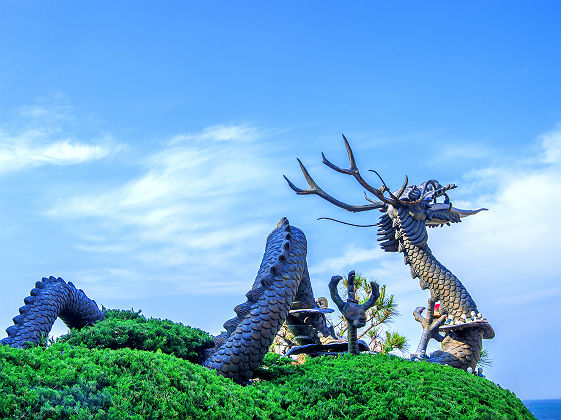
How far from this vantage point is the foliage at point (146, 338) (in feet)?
19.4

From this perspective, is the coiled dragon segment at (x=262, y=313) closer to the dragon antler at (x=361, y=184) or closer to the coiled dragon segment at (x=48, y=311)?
the coiled dragon segment at (x=48, y=311)

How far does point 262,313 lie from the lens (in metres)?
5.73

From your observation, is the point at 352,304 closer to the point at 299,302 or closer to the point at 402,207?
the point at 299,302

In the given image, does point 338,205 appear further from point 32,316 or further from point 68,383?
point 68,383

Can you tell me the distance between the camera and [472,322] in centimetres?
807

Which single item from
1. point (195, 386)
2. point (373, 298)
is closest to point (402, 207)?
point (373, 298)

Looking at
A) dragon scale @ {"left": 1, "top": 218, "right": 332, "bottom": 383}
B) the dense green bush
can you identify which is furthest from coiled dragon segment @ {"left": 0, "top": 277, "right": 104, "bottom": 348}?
the dense green bush

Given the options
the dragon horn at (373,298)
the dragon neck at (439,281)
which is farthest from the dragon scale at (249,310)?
the dragon neck at (439,281)

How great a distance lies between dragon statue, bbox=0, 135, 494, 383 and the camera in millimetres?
5723

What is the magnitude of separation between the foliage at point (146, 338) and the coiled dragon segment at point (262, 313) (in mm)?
218

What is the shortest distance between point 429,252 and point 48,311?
5615mm

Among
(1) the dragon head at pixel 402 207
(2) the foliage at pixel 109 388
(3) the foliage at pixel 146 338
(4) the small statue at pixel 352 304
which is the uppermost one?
(1) the dragon head at pixel 402 207

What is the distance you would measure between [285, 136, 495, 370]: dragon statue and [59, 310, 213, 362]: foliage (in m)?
3.44

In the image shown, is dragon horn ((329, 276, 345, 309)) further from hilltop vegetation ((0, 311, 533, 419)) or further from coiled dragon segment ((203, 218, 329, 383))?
hilltop vegetation ((0, 311, 533, 419))
